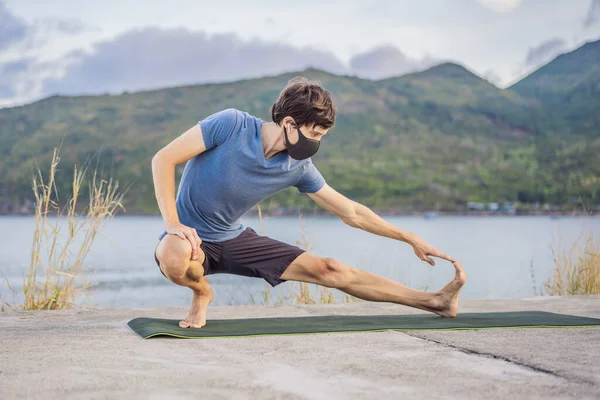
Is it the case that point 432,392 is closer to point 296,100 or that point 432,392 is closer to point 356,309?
point 296,100

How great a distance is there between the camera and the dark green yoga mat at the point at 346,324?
3.28 metres

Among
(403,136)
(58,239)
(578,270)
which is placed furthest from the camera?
(403,136)

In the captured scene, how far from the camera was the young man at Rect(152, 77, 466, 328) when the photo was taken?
309 cm

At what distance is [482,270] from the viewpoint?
24.2 m

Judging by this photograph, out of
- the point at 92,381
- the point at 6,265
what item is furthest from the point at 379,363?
the point at 6,265

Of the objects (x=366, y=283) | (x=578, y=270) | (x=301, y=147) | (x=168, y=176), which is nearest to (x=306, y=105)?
(x=301, y=147)

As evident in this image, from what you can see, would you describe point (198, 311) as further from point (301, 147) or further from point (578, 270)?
point (578, 270)

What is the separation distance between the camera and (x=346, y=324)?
361cm

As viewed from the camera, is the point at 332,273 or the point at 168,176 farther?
the point at 332,273

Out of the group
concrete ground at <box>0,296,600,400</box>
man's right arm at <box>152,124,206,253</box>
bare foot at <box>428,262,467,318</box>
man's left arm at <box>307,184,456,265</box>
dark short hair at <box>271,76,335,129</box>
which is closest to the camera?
concrete ground at <box>0,296,600,400</box>

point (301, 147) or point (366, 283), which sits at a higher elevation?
point (301, 147)

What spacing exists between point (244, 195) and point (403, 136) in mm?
63738

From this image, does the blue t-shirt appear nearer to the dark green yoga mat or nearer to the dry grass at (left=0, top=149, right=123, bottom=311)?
the dark green yoga mat

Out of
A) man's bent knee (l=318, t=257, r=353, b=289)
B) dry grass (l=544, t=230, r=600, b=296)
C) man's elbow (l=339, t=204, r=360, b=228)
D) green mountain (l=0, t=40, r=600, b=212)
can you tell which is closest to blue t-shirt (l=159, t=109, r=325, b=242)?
man's elbow (l=339, t=204, r=360, b=228)
